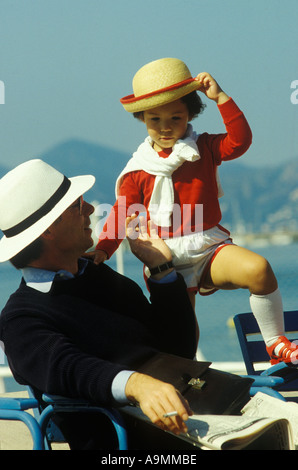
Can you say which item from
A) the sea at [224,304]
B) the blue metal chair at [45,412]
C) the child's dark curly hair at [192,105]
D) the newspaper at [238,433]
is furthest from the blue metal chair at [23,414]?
the sea at [224,304]

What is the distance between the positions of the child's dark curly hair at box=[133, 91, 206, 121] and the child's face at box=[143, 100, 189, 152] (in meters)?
0.04

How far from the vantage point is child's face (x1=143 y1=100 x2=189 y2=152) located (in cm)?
284

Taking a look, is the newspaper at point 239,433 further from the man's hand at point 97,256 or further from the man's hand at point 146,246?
the man's hand at point 97,256

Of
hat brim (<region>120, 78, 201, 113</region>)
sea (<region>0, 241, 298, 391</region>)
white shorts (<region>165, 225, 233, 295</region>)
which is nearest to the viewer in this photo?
hat brim (<region>120, 78, 201, 113</region>)

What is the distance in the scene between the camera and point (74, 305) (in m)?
2.31

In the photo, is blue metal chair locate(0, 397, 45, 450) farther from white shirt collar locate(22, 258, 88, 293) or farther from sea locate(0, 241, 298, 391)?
sea locate(0, 241, 298, 391)

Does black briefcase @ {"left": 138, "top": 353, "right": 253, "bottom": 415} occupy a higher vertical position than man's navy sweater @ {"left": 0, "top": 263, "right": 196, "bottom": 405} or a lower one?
lower

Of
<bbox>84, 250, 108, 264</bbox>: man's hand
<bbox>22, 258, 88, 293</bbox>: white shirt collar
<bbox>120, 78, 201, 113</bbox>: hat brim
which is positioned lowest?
<bbox>84, 250, 108, 264</bbox>: man's hand

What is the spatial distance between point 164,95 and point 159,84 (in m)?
0.07

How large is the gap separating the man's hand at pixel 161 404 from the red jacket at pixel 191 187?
0.97 meters

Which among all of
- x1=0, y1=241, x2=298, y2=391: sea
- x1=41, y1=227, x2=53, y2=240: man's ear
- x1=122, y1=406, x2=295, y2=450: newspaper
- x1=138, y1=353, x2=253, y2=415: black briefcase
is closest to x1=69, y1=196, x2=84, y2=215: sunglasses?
x1=41, y1=227, x2=53, y2=240: man's ear

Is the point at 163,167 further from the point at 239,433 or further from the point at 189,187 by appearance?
the point at 239,433

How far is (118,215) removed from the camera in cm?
291

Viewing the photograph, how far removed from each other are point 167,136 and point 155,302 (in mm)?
723
